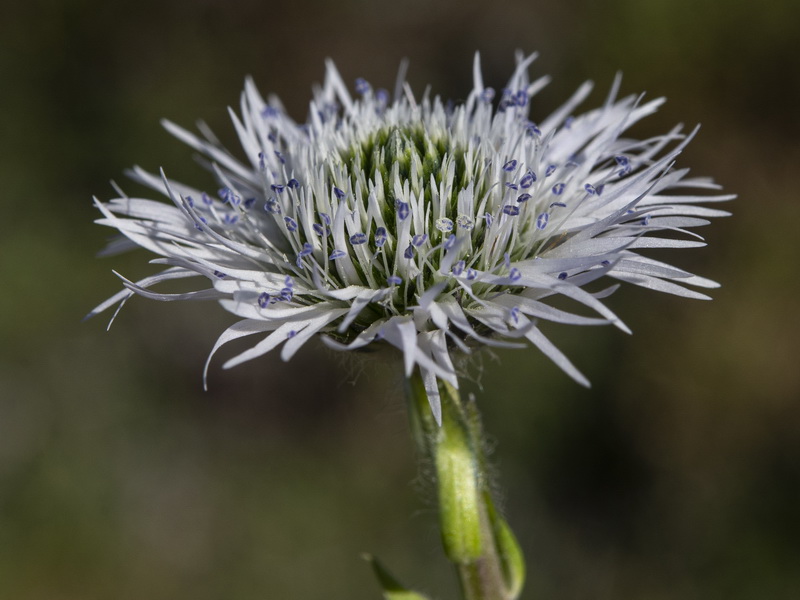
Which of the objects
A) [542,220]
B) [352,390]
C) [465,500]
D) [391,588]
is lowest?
[391,588]

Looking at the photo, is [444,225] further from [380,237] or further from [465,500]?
[465,500]

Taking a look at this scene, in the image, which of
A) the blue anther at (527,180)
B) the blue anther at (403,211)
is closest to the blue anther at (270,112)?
the blue anther at (403,211)

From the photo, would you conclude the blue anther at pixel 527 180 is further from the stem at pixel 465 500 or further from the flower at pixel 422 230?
the stem at pixel 465 500

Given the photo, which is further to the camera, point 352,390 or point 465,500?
point 352,390

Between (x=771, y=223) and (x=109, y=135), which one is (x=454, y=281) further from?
(x=109, y=135)

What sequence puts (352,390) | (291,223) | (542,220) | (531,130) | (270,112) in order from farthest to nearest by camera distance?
1. (352,390)
2. (270,112)
3. (531,130)
4. (291,223)
5. (542,220)

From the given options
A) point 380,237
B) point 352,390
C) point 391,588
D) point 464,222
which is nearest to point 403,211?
point 380,237
